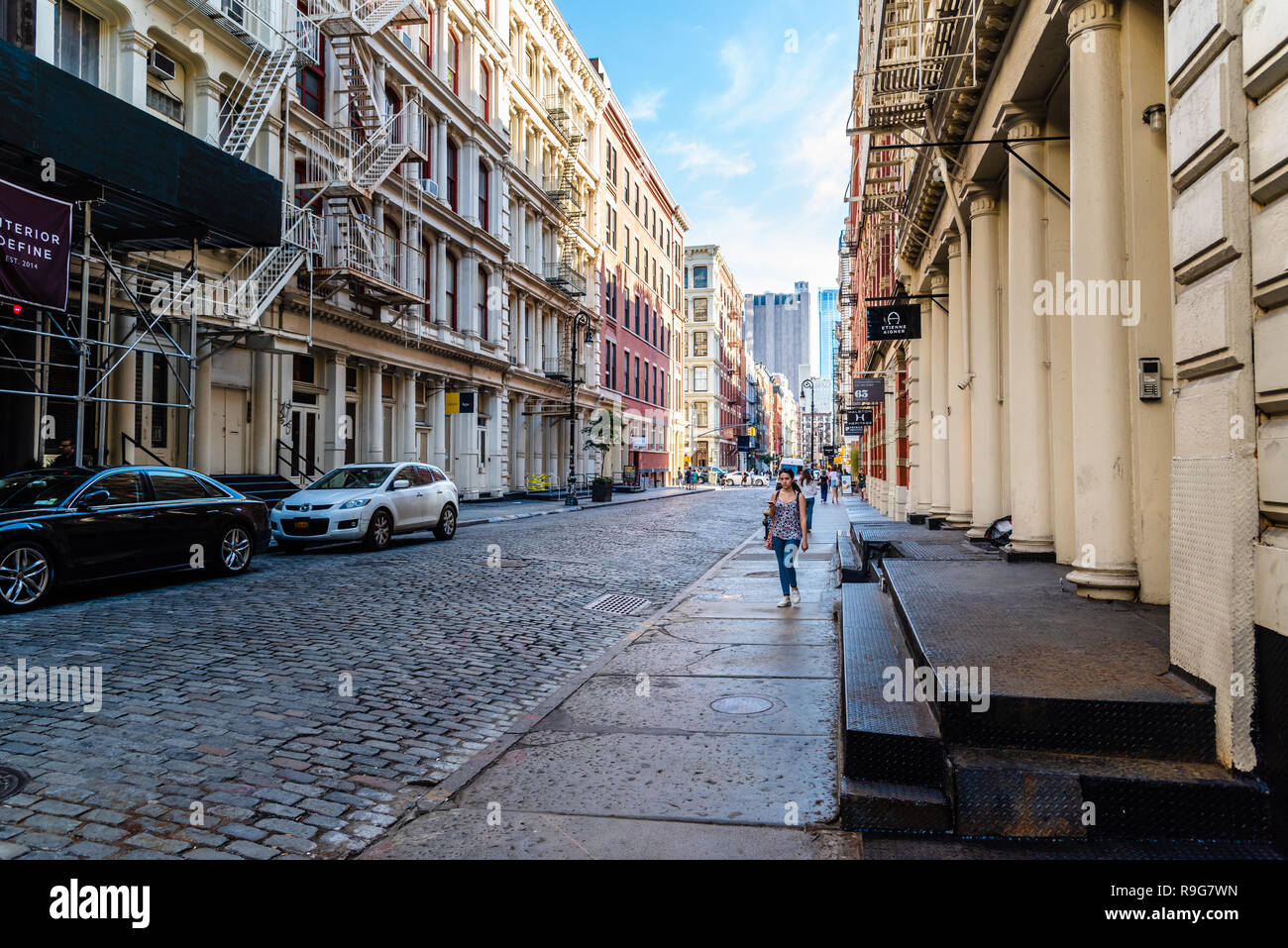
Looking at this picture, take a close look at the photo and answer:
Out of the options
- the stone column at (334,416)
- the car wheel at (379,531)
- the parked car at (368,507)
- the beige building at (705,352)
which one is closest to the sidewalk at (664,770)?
the parked car at (368,507)

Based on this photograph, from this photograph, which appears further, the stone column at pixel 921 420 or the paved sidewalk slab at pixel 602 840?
the stone column at pixel 921 420

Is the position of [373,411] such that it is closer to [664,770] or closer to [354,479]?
[354,479]

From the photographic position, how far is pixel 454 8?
30922mm

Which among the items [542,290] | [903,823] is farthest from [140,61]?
[542,290]

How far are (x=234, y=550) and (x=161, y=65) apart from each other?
12820 mm

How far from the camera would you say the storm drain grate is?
9939 millimetres

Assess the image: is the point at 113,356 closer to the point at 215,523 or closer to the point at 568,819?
the point at 215,523

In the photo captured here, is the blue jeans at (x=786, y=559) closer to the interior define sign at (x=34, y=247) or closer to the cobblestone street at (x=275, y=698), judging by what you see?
the cobblestone street at (x=275, y=698)

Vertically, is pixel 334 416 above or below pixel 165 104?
below

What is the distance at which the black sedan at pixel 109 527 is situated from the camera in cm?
905

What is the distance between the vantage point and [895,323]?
14.5 meters

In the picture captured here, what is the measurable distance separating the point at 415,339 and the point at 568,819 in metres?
26.1

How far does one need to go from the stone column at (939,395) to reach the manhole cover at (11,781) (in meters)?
12.7

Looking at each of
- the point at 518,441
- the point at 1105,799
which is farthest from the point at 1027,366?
the point at 518,441
